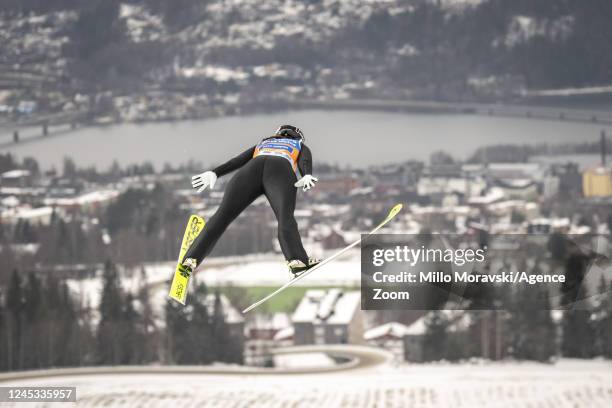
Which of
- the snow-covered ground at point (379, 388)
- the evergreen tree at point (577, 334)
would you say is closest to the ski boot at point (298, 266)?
the snow-covered ground at point (379, 388)

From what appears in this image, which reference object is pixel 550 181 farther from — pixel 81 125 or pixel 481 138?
pixel 81 125

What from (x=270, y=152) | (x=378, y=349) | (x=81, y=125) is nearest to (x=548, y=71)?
(x=81, y=125)

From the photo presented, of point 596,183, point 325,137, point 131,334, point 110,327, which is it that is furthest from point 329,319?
point 325,137

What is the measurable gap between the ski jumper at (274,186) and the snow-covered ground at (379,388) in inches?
1040

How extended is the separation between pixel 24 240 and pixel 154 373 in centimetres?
2374

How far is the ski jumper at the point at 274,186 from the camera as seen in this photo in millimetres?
8445

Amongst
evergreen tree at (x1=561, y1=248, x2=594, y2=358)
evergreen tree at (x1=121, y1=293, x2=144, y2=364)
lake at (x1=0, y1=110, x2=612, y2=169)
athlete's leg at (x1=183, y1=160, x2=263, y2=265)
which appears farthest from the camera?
lake at (x1=0, y1=110, x2=612, y2=169)

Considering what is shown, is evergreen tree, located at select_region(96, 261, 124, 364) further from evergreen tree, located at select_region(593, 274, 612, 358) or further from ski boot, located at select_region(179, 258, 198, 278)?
ski boot, located at select_region(179, 258, 198, 278)

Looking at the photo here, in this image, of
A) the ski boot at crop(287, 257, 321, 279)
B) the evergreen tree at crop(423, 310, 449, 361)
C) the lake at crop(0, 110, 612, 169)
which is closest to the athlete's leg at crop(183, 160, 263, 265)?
the ski boot at crop(287, 257, 321, 279)

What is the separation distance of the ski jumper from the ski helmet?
0.03 m

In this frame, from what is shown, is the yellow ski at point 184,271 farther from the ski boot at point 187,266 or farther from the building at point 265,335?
the building at point 265,335

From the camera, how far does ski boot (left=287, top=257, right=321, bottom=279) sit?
864cm

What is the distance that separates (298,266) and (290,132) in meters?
0.92

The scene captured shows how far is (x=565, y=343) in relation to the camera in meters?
41.2
